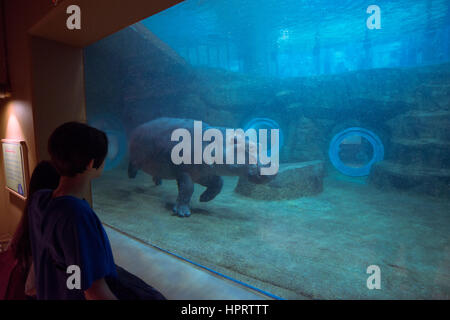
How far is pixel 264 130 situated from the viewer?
8.91 metres

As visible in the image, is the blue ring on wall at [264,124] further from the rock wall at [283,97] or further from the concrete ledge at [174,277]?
the concrete ledge at [174,277]

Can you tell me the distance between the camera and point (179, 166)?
3703 millimetres

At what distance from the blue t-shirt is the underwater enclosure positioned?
1.23m

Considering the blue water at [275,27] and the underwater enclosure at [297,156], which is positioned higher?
the blue water at [275,27]

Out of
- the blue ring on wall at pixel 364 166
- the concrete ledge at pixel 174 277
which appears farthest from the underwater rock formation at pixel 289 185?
the concrete ledge at pixel 174 277

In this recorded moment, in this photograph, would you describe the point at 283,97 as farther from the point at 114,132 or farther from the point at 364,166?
the point at 114,132

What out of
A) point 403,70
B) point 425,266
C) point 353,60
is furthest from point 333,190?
point 353,60

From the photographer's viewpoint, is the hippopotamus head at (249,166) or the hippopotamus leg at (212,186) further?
the hippopotamus leg at (212,186)

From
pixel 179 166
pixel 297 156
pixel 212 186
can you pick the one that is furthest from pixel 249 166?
pixel 297 156

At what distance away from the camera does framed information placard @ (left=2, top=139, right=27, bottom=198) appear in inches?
88.5

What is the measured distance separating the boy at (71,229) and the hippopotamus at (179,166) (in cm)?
256

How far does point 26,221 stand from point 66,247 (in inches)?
17.0

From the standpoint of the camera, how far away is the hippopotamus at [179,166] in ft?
11.3
